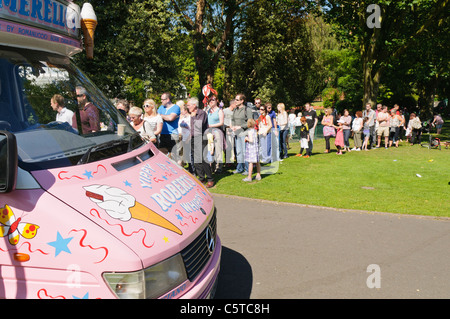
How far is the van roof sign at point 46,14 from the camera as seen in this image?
104 inches

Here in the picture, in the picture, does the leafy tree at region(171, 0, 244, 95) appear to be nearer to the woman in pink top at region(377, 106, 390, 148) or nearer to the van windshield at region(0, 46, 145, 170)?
the woman in pink top at region(377, 106, 390, 148)

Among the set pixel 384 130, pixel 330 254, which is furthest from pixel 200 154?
pixel 384 130

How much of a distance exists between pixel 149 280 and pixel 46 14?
2.26 meters

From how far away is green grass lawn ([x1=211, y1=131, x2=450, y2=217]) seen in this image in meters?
7.38

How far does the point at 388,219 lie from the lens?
252 inches

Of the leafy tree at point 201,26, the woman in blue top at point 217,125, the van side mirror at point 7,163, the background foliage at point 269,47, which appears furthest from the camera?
the leafy tree at point 201,26

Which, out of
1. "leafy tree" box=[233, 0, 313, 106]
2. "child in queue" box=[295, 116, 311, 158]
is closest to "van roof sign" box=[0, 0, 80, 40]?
"child in queue" box=[295, 116, 311, 158]

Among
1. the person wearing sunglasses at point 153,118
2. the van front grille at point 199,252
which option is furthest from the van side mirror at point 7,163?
the person wearing sunglasses at point 153,118

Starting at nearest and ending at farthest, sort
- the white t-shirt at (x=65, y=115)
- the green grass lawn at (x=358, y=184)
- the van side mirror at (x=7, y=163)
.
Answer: the van side mirror at (x=7, y=163) → the white t-shirt at (x=65, y=115) → the green grass lawn at (x=358, y=184)

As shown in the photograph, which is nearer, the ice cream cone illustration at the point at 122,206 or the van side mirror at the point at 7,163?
the van side mirror at the point at 7,163

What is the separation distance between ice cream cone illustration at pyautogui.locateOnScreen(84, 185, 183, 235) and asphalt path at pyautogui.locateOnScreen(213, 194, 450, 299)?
1.76 metres

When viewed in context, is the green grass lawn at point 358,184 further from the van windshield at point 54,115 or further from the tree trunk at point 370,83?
the tree trunk at point 370,83
